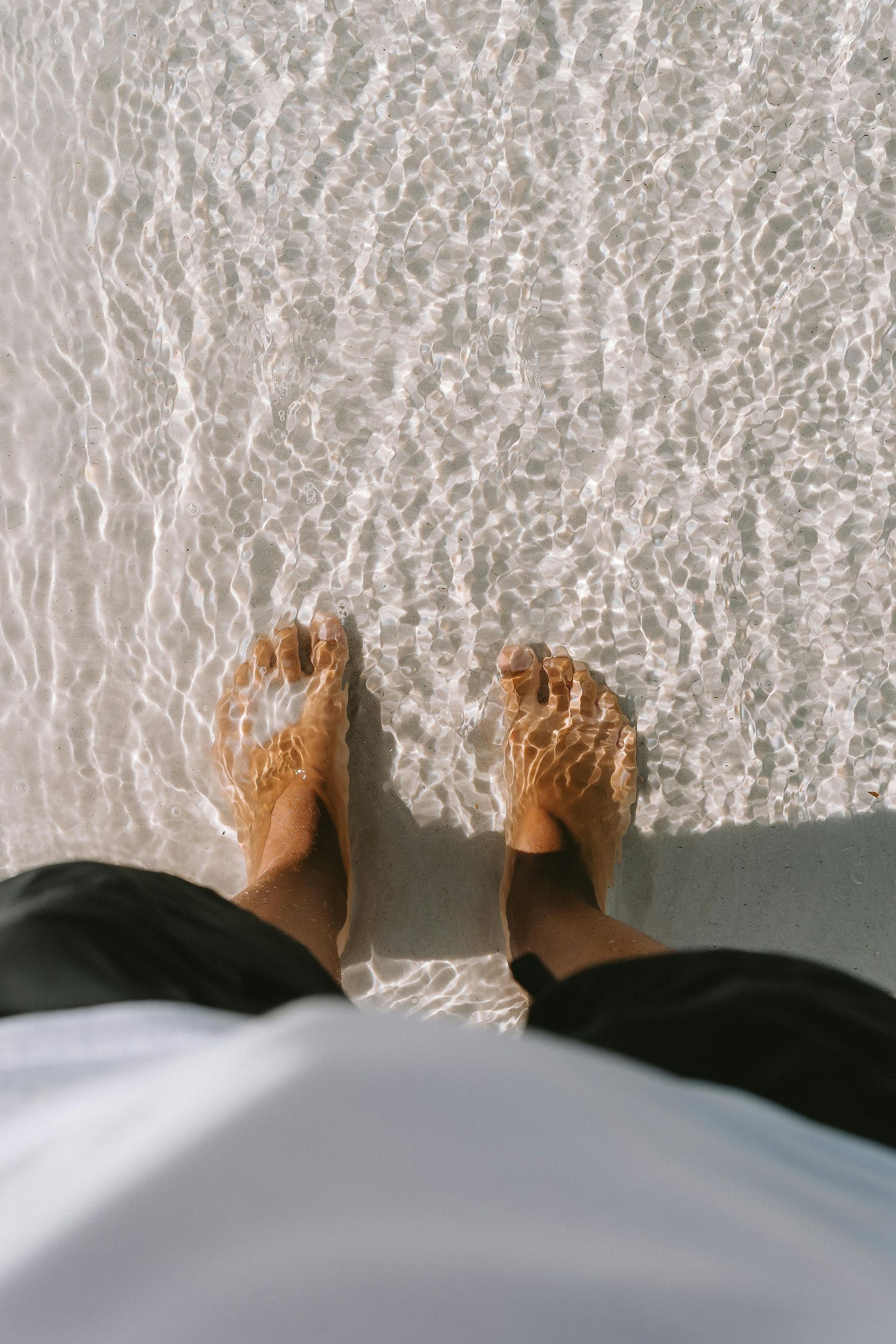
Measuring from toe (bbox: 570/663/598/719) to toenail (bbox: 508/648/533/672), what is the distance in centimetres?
10

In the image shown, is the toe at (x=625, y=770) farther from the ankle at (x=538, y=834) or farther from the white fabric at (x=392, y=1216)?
the white fabric at (x=392, y=1216)

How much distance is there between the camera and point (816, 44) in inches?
67.6

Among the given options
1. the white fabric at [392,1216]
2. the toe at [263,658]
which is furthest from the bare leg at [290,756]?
the white fabric at [392,1216]

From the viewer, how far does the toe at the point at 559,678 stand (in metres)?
1.72

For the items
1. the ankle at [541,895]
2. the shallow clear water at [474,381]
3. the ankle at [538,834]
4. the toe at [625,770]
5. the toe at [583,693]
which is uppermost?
the shallow clear water at [474,381]

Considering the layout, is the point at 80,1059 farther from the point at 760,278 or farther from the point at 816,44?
the point at 816,44

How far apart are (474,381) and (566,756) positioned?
0.76 metres

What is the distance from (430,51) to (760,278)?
79cm

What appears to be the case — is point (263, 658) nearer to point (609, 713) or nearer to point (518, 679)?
point (518, 679)

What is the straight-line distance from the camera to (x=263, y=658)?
1.72 m

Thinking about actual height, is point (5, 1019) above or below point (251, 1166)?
below

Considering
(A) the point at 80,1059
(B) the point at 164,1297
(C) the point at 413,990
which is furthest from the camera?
(C) the point at 413,990

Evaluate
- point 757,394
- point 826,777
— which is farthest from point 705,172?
point 826,777

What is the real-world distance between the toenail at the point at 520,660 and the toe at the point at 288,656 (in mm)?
420
